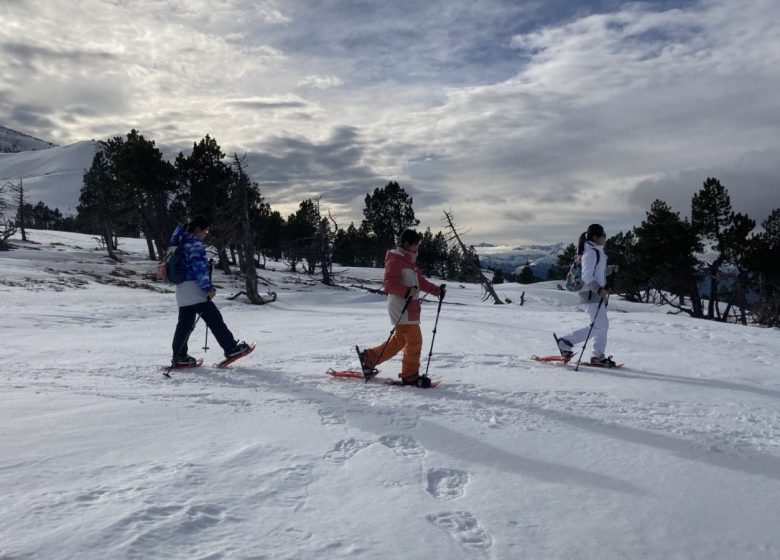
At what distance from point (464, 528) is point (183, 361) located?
4.93 meters

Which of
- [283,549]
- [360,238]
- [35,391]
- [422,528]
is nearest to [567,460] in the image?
[422,528]

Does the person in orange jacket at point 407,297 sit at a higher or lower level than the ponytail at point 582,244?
lower

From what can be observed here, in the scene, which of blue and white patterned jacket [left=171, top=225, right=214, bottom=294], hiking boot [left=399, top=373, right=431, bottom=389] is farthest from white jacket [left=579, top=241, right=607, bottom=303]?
blue and white patterned jacket [left=171, top=225, right=214, bottom=294]

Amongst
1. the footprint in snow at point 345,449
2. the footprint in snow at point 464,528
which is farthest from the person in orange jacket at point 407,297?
the footprint in snow at point 464,528

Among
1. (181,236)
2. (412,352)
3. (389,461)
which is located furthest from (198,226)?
(389,461)

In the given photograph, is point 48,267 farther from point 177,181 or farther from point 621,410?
point 621,410

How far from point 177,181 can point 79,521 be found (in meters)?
36.0

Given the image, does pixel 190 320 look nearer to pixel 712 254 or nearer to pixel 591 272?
pixel 591 272

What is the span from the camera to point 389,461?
3367mm

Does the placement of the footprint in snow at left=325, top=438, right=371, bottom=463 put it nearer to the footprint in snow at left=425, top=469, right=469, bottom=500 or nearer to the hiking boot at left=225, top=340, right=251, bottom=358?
the footprint in snow at left=425, top=469, right=469, bottom=500

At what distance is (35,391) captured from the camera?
4914 mm

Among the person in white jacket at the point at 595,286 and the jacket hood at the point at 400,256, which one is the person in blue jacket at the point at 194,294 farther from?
the person in white jacket at the point at 595,286

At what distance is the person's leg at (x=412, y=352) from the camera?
5.55 metres

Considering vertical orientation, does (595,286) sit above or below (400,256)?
below
